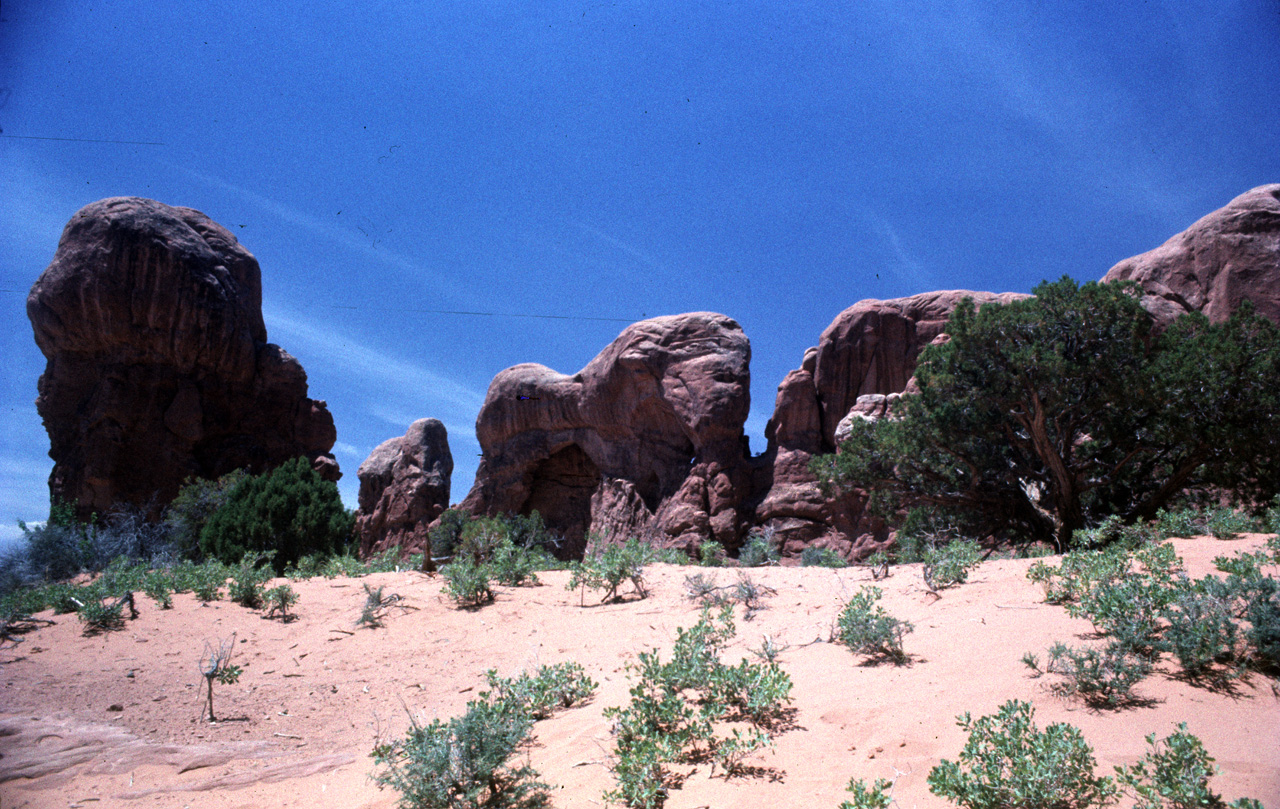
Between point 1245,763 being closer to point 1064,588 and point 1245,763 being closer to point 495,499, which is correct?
point 1064,588

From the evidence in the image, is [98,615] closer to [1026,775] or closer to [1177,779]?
[1026,775]

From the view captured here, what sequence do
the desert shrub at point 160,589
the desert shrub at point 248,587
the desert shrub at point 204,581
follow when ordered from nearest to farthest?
the desert shrub at point 160,589 → the desert shrub at point 248,587 → the desert shrub at point 204,581

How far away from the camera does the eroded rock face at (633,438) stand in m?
23.3

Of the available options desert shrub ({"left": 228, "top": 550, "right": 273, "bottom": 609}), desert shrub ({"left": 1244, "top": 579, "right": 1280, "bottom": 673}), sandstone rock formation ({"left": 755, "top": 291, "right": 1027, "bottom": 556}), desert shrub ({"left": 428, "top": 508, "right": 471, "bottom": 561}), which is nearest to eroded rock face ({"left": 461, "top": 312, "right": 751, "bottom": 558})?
sandstone rock formation ({"left": 755, "top": 291, "right": 1027, "bottom": 556})

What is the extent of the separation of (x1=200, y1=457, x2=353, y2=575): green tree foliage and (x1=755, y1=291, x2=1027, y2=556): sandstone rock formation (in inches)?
610

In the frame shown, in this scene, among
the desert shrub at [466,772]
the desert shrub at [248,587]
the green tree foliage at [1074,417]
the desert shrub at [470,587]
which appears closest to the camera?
the desert shrub at [466,772]

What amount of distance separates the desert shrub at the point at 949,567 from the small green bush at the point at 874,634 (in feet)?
4.63

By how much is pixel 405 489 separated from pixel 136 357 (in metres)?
13.6

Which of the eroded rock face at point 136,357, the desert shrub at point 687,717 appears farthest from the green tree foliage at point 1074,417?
the eroded rock face at point 136,357

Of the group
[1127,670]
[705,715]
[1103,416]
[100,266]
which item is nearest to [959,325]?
[1103,416]

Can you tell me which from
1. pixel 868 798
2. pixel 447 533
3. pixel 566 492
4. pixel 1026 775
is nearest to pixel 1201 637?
pixel 1026 775

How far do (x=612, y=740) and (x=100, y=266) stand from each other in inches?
1402

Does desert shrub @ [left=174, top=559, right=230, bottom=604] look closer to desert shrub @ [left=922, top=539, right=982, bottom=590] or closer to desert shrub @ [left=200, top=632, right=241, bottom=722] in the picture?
desert shrub @ [left=200, top=632, right=241, bottom=722]

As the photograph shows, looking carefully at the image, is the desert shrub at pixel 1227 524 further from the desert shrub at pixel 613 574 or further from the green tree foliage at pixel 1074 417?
the desert shrub at pixel 613 574
